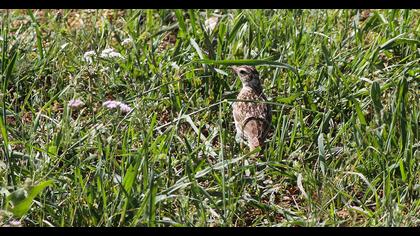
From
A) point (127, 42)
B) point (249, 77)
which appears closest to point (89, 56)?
point (127, 42)

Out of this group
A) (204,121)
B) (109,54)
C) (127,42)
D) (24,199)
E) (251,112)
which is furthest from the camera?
(127,42)

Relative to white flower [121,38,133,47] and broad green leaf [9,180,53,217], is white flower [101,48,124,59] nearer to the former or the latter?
white flower [121,38,133,47]

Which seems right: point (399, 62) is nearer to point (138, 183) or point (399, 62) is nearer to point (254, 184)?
point (254, 184)

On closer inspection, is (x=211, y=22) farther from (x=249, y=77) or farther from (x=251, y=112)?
(x=251, y=112)

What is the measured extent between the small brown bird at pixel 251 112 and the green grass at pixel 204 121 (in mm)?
83

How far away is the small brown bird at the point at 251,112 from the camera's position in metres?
5.80

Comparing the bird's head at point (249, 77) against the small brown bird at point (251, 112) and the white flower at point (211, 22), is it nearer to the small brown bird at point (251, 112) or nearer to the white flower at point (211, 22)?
the small brown bird at point (251, 112)

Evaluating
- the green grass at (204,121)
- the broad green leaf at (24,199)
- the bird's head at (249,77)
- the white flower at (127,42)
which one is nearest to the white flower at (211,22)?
the green grass at (204,121)

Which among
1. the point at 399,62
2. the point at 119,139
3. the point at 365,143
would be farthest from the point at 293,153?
the point at 399,62

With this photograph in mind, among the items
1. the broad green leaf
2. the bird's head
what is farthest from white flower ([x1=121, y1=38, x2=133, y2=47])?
the broad green leaf

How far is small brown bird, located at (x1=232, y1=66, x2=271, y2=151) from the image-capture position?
228 inches

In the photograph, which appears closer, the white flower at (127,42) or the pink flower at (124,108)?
the pink flower at (124,108)

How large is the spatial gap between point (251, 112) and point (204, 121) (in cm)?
30

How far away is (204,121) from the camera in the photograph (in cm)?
596
